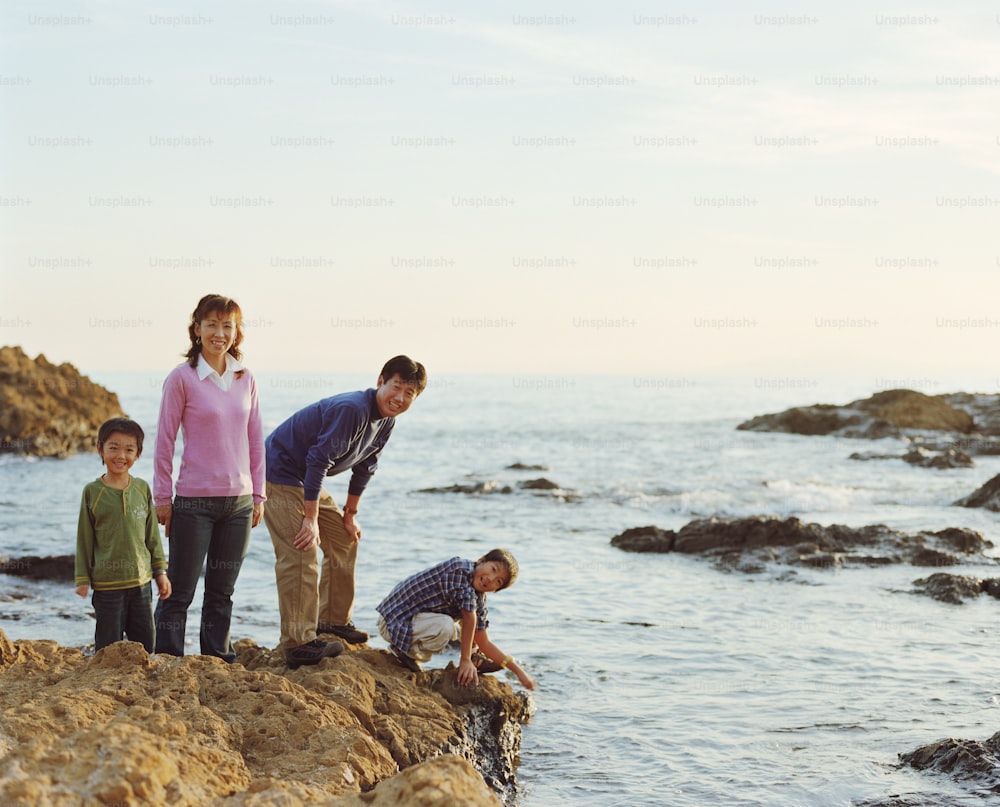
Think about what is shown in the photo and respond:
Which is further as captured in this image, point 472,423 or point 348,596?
point 472,423

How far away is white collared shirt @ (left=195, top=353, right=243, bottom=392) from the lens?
17.6 feet

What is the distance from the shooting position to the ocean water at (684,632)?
5.92 m

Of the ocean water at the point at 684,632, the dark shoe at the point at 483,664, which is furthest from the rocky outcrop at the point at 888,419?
the dark shoe at the point at 483,664

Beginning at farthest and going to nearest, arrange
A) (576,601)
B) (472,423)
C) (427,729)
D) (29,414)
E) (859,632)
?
(472,423) < (29,414) < (576,601) < (859,632) < (427,729)

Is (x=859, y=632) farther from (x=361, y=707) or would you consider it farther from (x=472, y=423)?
(x=472, y=423)

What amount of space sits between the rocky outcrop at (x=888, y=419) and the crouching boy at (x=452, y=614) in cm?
3439

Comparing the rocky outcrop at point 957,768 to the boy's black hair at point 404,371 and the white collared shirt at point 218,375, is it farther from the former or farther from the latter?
the white collared shirt at point 218,375

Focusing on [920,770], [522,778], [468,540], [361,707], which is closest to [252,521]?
[361,707]

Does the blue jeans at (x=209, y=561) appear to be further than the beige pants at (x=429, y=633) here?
No

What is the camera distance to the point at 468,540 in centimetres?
1521

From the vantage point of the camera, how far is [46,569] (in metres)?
11.0

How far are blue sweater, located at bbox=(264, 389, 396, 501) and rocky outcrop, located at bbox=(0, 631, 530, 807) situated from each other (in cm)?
105

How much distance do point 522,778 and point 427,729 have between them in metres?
0.87

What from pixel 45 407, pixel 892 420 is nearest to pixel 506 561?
pixel 45 407
